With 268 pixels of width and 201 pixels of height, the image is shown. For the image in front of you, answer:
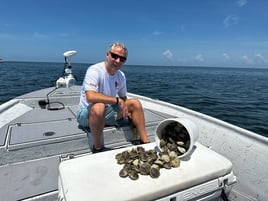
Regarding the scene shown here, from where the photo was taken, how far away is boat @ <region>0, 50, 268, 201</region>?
3.61ft

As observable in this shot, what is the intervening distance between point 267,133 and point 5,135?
534cm

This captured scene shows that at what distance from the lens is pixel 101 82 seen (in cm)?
225

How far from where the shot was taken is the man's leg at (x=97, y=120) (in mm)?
1882

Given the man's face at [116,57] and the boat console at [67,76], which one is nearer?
the man's face at [116,57]

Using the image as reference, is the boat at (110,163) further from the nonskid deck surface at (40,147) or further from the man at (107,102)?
the man at (107,102)

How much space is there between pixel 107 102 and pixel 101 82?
322 mm

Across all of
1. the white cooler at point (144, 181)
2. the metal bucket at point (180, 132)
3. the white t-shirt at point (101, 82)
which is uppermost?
the white t-shirt at point (101, 82)

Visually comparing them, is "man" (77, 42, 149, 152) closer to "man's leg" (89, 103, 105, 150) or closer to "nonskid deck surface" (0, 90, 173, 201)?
"man's leg" (89, 103, 105, 150)

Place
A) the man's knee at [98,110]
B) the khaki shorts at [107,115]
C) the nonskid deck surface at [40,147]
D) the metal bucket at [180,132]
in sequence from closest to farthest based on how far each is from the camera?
the metal bucket at [180,132]
the nonskid deck surface at [40,147]
the man's knee at [98,110]
the khaki shorts at [107,115]

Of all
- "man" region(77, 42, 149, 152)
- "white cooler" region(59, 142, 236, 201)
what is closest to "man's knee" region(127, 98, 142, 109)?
"man" region(77, 42, 149, 152)

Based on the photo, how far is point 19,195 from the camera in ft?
4.74

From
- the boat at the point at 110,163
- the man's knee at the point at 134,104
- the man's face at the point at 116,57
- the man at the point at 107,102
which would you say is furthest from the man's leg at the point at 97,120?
the man's face at the point at 116,57

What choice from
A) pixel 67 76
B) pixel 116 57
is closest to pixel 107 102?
pixel 116 57

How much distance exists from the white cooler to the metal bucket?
8cm
